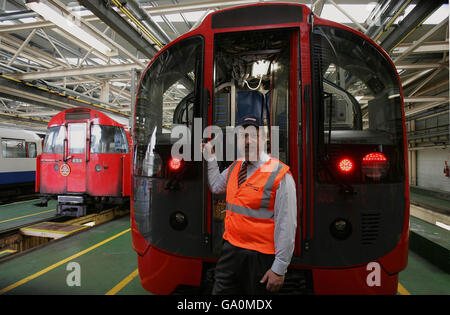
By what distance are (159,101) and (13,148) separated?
31.9ft

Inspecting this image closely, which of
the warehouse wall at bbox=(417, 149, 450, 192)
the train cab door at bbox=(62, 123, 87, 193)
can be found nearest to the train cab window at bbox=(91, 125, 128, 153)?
the train cab door at bbox=(62, 123, 87, 193)

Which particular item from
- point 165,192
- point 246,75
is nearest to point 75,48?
point 246,75

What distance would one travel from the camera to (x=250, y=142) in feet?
5.54

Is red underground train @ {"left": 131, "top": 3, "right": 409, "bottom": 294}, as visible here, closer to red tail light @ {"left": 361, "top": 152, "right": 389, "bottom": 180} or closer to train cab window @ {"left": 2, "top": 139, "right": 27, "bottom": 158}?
red tail light @ {"left": 361, "top": 152, "right": 389, "bottom": 180}

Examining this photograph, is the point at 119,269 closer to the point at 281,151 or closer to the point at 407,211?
the point at 281,151

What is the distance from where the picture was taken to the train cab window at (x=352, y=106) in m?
1.83

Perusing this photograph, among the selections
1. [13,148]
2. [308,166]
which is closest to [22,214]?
[13,148]

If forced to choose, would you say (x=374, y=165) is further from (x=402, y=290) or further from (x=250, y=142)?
(x=402, y=290)

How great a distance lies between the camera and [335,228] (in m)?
1.83

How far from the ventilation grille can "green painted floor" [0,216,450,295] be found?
1907mm

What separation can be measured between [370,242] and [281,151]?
1402 millimetres

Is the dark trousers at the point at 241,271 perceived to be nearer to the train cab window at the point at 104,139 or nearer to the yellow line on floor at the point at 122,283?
the yellow line on floor at the point at 122,283

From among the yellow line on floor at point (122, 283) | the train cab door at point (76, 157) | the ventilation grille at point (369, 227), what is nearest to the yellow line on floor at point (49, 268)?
the yellow line on floor at point (122, 283)

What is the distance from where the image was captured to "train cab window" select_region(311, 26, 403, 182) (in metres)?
1.83
